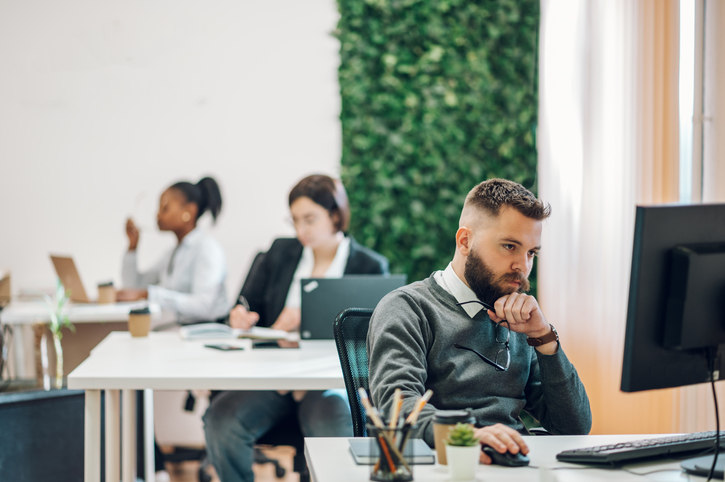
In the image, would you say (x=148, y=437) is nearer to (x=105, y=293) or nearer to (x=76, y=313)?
(x=76, y=313)

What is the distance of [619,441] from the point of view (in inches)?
62.5

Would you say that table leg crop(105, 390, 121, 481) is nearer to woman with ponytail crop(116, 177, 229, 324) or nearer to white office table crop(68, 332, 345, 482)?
white office table crop(68, 332, 345, 482)

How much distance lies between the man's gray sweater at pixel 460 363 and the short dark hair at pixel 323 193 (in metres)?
1.43

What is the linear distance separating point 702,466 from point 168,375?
142 cm

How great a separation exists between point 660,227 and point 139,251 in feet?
12.4

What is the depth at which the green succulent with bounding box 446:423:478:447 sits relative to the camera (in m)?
1.28

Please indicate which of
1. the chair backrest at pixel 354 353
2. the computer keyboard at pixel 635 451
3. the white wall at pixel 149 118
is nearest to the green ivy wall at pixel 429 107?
the white wall at pixel 149 118

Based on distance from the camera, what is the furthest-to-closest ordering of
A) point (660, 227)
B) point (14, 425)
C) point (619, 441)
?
point (14, 425) < point (619, 441) < point (660, 227)

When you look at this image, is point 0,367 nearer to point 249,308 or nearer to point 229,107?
point 249,308

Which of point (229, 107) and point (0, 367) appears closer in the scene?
point (0, 367)

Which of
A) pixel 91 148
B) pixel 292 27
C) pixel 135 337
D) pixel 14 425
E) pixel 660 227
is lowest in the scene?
pixel 14 425

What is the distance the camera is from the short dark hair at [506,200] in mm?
1708

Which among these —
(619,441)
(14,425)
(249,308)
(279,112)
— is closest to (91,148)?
(279,112)

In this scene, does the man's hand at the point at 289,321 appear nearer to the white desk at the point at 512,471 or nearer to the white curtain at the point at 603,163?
the white curtain at the point at 603,163
